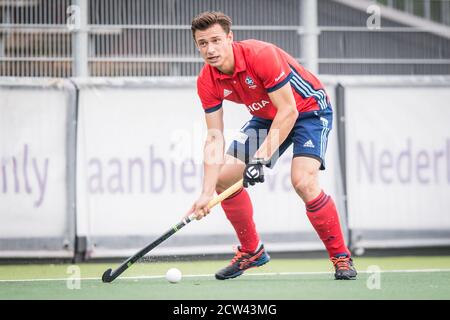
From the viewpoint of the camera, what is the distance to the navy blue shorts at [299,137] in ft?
20.5

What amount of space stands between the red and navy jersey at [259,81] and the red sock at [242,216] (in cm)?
56

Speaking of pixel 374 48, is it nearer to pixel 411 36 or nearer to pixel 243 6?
pixel 411 36

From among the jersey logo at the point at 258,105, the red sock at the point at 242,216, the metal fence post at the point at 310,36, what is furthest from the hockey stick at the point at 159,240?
the metal fence post at the point at 310,36

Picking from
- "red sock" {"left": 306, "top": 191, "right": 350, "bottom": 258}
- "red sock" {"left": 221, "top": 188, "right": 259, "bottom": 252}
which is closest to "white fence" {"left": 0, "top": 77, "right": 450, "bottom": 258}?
"red sock" {"left": 221, "top": 188, "right": 259, "bottom": 252}

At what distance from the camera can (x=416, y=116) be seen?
29.8 feet

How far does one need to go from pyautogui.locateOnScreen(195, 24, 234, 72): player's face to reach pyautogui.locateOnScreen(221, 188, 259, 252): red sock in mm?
951

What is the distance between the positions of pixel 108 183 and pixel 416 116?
2833 mm

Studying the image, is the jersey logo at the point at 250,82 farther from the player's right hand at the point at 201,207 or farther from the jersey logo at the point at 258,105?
the player's right hand at the point at 201,207

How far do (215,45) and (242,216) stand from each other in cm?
119

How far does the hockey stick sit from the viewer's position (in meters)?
6.05

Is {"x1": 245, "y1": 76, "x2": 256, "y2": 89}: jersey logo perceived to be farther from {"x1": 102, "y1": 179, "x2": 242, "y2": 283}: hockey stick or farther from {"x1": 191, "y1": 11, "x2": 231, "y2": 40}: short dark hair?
{"x1": 102, "y1": 179, "x2": 242, "y2": 283}: hockey stick

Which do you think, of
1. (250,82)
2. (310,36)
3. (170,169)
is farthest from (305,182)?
(310,36)

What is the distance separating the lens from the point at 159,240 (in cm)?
604
